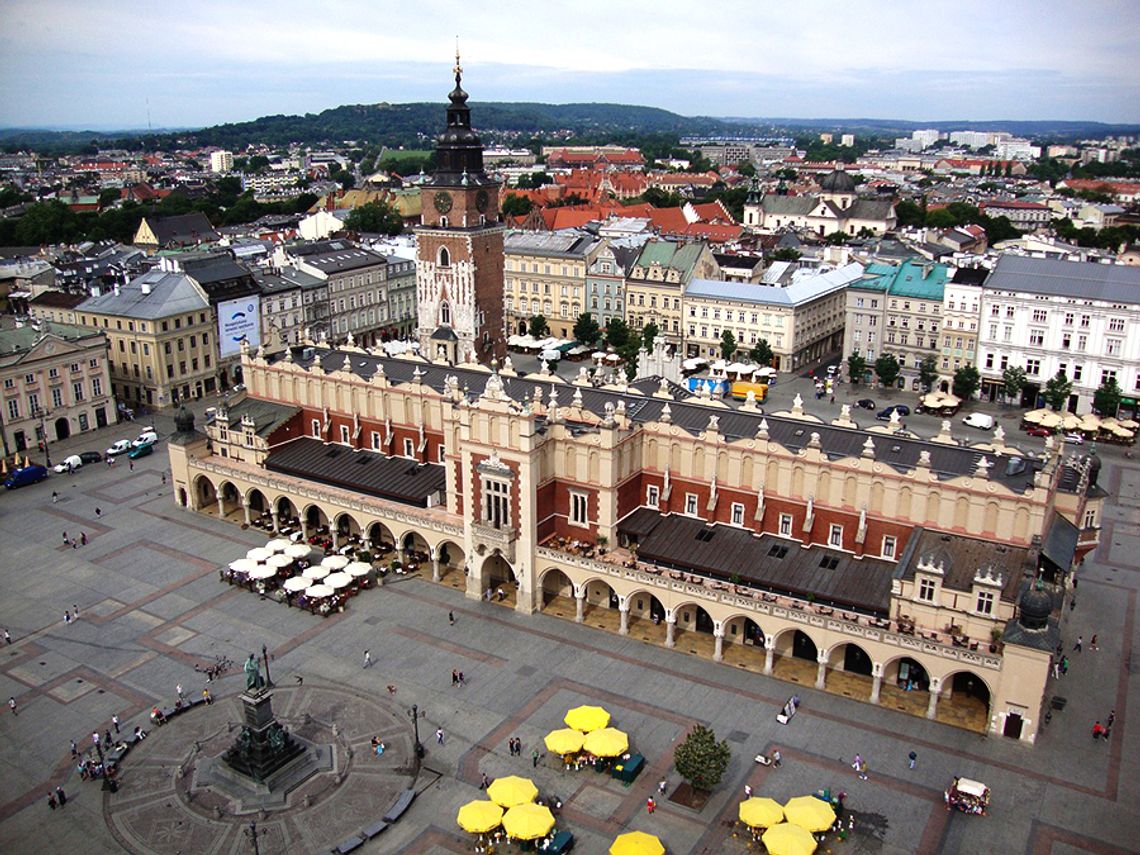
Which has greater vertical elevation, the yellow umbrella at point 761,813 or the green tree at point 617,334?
the green tree at point 617,334

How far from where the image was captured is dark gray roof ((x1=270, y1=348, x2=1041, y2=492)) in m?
62.7

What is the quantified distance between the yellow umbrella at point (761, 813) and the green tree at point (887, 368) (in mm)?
84733

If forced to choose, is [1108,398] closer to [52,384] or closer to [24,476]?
[24,476]

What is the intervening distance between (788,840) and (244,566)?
45549 millimetres

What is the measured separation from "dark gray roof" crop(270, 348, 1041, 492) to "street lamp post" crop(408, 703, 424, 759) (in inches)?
977

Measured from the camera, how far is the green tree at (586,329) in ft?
455

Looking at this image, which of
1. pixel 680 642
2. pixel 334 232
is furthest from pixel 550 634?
pixel 334 232

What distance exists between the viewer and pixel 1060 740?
53.7 metres

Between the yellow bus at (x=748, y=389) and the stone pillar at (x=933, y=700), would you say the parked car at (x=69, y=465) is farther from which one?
the stone pillar at (x=933, y=700)

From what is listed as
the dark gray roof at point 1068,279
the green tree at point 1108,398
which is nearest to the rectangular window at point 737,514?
the green tree at point 1108,398

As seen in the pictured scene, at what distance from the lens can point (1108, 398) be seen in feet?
349

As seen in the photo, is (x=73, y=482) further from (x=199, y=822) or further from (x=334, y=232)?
(x=334, y=232)

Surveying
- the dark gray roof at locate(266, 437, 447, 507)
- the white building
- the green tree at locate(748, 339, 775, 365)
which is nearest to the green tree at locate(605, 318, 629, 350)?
the green tree at locate(748, 339, 775, 365)

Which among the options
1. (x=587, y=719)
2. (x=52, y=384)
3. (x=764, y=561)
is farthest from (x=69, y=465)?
(x=764, y=561)
